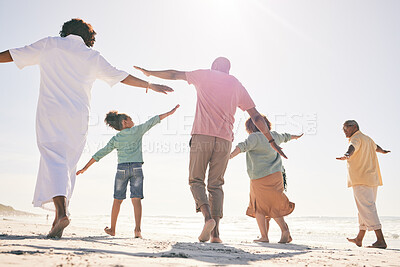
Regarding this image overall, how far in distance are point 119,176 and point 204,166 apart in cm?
156

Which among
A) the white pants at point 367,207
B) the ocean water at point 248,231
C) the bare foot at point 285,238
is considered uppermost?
the white pants at point 367,207

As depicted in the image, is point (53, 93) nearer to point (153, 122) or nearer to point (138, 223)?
point (153, 122)

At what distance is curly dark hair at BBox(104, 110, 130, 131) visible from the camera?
578cm

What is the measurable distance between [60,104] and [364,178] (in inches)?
197

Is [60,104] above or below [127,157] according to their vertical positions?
above

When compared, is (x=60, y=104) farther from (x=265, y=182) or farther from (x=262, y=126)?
(x=265, y=182)

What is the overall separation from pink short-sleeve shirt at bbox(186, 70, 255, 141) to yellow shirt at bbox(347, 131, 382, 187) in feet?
8.83

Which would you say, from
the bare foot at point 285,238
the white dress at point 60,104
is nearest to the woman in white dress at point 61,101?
the white dress at point 60,104

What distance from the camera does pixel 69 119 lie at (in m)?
3.91

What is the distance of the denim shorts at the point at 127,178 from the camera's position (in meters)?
5.43

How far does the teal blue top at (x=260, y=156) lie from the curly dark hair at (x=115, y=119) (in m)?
1.91

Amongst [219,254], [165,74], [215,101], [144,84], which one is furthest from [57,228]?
[215,101]

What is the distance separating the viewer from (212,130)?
4594 millimetres

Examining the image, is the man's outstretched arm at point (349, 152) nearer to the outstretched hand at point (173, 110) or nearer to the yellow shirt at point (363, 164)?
the yellow shirt at point (363, 164)
